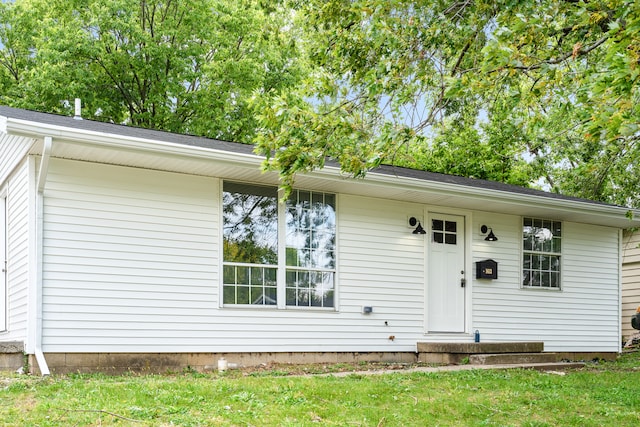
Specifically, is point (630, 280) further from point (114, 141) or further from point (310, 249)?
point (114, 141)

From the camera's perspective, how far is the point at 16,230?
315 inches

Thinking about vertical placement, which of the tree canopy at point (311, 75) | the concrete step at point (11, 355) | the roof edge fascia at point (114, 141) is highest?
the tree canopy at point (311, 75)

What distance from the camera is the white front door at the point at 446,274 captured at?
10016 mm

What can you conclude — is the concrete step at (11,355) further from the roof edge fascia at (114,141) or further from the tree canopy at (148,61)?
the tree canopy at (148,61)

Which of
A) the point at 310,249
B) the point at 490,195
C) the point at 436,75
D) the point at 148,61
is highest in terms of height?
the point at 148,61

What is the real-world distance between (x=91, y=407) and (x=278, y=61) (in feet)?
55.1

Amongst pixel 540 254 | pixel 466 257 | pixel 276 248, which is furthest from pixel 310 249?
pixel 540 254

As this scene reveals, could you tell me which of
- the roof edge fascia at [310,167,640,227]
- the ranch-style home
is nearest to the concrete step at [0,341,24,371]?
the ranch-style home

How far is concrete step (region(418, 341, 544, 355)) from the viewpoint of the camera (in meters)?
9.42

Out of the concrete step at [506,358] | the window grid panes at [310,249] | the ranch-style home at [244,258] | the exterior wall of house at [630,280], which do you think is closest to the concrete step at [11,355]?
the ranch-style home at [244,258]

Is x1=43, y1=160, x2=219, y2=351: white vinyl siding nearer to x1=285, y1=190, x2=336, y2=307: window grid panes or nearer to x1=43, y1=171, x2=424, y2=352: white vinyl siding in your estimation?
x1=43, y1=171, x2=424, y2=352: white vinyl siding

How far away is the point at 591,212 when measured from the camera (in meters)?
10.9

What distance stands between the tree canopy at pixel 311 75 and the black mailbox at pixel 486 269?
1939 millimetres

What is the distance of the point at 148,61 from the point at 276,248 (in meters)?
12.5
